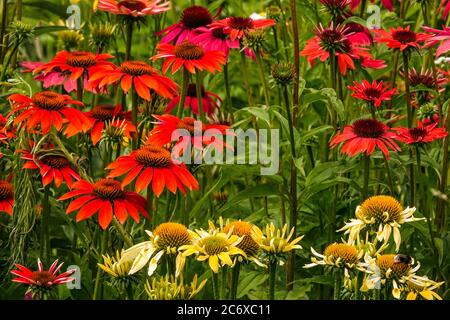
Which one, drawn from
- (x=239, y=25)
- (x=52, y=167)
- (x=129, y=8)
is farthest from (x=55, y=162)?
(x=239, y=25)

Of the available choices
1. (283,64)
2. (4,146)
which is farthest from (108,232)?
(283,64)

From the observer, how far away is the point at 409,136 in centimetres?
149

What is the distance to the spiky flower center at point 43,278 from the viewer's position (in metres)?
1.25

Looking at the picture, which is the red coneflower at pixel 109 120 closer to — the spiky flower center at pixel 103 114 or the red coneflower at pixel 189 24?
the spiky flower center at pixel 103 114

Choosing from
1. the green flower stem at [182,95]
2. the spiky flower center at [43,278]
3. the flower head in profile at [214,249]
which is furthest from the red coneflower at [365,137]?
the spiky flower center at [43,278]

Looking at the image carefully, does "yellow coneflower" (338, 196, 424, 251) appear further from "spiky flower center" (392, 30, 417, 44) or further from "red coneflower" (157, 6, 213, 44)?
"red coneflower" (157, 6, 213, 44)

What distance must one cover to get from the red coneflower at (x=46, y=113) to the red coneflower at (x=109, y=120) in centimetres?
4

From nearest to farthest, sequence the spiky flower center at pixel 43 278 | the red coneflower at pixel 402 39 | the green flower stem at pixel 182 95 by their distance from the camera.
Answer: the spiky flower center at pixel 43 278, the green flower stem at pixel 182 95, the red coneflower at pixel 402 39

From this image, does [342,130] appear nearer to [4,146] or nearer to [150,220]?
[150,220]

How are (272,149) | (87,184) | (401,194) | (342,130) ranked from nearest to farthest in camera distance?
(87,184), (272,149), (342,130), (401,194)

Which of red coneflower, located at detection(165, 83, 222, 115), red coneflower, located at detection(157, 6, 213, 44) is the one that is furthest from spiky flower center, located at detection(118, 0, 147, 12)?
red coneflower, located at detection(165, 83, 222, 115)

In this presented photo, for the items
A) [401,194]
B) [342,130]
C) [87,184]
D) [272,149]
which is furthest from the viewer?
[401,194]

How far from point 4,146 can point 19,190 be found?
150 mm

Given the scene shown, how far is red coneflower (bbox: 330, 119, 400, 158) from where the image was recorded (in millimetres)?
1446
